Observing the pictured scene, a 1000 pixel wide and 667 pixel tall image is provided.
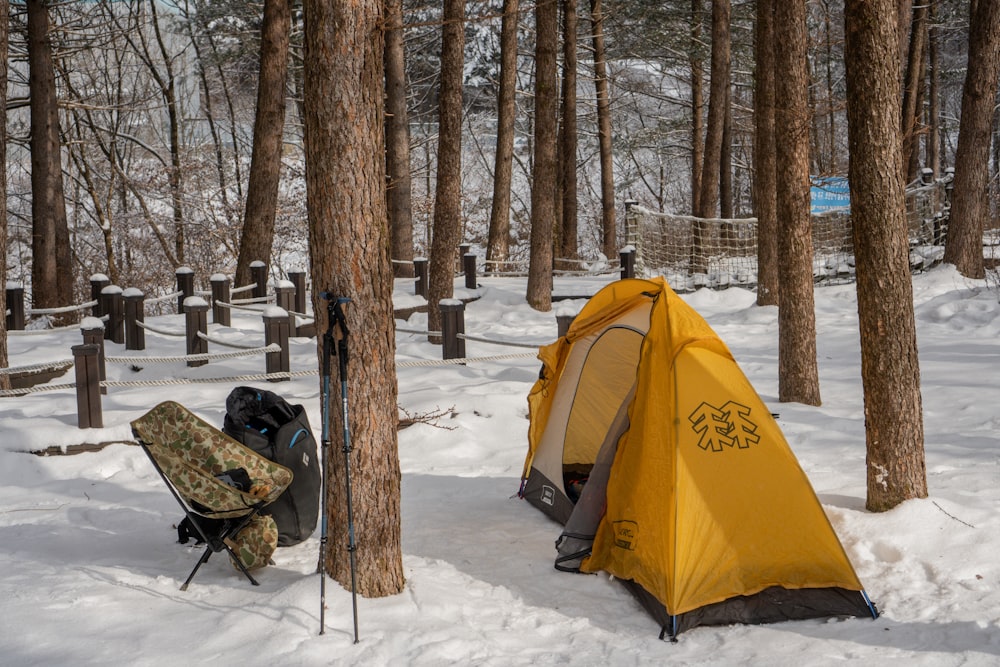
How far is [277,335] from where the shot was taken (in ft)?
31.6

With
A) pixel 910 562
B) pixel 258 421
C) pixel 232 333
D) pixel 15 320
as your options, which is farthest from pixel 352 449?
pixel 15 320

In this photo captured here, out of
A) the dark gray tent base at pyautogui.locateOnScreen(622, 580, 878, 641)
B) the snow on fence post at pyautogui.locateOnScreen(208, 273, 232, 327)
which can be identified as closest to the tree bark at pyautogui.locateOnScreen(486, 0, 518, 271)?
the snow on fence post at pyautogui.locateOnScreen(208, 273, 232, 327)

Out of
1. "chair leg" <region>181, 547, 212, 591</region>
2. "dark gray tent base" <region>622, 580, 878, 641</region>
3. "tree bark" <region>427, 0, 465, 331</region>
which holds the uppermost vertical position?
"tree bark" <region>427, 0, 465, 331</region>

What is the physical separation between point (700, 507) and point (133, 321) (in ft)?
28.9

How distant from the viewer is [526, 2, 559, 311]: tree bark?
1409cm

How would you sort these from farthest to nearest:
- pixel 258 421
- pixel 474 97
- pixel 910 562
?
pixel 474 97, pixel 258 421, pixel 910 562

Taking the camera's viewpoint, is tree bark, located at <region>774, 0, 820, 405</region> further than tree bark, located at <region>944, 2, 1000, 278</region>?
No

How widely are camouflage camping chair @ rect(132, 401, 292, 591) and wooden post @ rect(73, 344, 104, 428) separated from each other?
103 inches

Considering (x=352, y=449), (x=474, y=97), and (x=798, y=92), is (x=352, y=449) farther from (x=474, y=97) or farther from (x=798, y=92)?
(x=474, y=97)

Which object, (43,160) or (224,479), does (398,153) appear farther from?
(224,479)

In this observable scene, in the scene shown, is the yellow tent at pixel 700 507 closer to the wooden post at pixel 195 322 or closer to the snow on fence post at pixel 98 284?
the wooden post at pixel 195 322

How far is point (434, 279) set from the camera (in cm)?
1188

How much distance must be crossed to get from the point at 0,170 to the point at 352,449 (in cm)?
611

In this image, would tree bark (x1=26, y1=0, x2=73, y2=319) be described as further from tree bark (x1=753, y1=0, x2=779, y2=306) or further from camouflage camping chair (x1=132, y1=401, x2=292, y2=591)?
camouflage camping chair (x1=132, y1=401, x2=292, y2=591)
